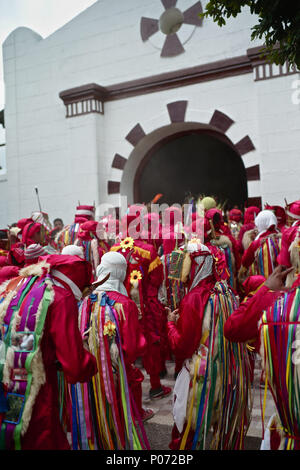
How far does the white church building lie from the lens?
7.69 m

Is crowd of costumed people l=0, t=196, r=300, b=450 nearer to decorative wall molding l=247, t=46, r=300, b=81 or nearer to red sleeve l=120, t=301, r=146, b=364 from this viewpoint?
red sleeve l=120, t=301, r=146, b=364

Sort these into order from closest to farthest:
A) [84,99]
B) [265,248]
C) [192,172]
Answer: [265,248], [84,99], [192,172]

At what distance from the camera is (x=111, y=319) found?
9.24 ft

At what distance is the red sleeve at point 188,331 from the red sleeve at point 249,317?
1.42 feet

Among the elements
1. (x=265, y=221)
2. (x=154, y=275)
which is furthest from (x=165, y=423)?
(x=265, y=221)

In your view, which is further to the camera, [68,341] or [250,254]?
[250,254]

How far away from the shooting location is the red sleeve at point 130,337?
2.79 meters

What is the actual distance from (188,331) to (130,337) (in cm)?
36

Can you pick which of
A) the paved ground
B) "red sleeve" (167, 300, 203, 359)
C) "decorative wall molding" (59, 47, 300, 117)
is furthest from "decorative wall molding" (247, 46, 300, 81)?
"red sleeve" (167, 300, 203, 359)

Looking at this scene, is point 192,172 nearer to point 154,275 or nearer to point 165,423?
point 154,275

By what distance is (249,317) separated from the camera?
2.32m

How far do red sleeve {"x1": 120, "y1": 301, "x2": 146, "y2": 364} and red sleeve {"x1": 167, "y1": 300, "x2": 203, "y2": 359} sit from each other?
0.73 ft

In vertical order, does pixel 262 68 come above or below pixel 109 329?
above
